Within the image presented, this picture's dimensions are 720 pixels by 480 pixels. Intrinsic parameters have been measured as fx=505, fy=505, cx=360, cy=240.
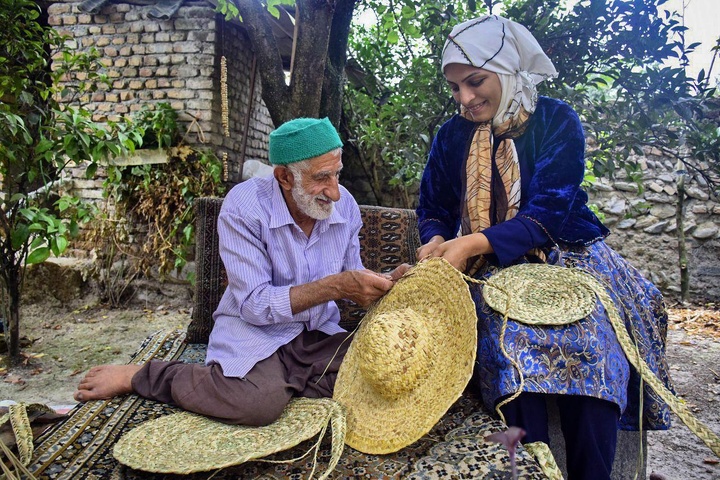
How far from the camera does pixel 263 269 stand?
6.86 feet

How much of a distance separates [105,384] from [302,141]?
1.29 metres

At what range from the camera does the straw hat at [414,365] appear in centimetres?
162

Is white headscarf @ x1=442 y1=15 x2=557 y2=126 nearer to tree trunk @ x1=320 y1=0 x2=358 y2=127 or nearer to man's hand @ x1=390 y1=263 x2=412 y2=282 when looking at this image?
man's hand @ x1=390 y1=263 x2=412 y2=282

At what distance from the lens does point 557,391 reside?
1.68 meters

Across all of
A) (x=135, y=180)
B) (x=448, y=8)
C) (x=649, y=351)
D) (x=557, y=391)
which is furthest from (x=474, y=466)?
(x=135, y=180)

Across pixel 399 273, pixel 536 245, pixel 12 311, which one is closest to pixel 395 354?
pixel 399 273

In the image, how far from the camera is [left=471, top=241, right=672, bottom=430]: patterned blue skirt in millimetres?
1703

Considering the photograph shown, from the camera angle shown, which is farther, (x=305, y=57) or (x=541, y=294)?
(x=305, y=57)

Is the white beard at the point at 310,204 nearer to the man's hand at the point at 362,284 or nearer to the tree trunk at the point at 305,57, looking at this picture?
the man's hand at the point at 362,284

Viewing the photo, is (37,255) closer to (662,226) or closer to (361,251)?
(361,251)

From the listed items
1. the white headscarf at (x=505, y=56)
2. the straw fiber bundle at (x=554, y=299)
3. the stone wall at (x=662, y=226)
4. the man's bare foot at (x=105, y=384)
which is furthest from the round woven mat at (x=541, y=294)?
the stone wall at (x=662, y=226)

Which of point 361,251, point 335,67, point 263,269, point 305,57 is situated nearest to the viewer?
point 263,269

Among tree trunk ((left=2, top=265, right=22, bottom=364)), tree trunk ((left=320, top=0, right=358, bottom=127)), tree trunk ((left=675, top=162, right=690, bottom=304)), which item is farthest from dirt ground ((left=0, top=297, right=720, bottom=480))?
tree trunk ((left=320, top=0, right=358, bottom=127))

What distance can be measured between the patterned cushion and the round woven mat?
94 cm
